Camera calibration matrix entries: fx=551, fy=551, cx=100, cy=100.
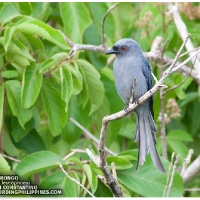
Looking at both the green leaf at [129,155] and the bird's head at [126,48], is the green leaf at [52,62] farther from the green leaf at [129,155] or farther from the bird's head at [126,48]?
the green leaf at [129,155]

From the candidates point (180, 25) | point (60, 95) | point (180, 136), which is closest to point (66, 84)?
point (60, 95)

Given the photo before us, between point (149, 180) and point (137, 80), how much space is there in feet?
2.87

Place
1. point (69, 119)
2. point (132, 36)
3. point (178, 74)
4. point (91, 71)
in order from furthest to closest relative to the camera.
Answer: point (132, 36), point (178, 74), point (69, 119), point (91, 71)

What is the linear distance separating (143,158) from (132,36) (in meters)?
2.15

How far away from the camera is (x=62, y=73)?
14.4 feet

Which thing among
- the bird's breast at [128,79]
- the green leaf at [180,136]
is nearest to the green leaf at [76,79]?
the bird's breast at [128,79]

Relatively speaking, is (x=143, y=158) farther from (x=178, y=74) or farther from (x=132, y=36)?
(x=132, y=36)

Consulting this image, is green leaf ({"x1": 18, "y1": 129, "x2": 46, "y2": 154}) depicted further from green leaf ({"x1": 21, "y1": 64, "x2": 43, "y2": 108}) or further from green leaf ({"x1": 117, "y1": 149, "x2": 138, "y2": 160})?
green leaf ({"x1": 117, "y1": 149, "x2": 138, "y2": 160})

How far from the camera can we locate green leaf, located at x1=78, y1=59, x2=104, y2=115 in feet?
15.2

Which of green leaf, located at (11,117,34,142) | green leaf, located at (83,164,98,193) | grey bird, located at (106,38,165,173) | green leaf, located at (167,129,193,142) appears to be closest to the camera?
green leaf, located at (83,164,98,193)

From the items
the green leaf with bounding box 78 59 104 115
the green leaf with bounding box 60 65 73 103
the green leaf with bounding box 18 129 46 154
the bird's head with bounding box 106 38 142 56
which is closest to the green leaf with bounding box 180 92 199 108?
the bird's head with bounding box 106 38 142 56

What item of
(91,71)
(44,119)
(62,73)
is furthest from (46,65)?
(44,119)

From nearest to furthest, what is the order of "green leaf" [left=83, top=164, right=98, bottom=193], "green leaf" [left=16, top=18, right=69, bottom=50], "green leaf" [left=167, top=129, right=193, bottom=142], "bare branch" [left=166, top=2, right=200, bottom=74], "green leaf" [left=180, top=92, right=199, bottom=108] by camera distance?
"green leaf" [left=83, top=164, right=98, bottom=193], "green leaf" [left=16, top=18, right=69, bottom=50], "bare branch" [left=166, top=2, right=200, bottom=74], "green leaf" [left=167, top=129, right=193, bottom=142], "green leaf" [left=180, top=92, right=199, bottom=108]

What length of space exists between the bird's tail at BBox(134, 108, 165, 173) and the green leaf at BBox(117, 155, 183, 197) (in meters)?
0.15
